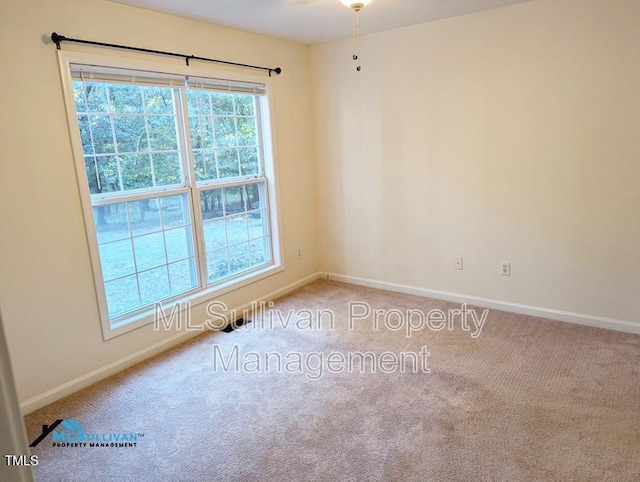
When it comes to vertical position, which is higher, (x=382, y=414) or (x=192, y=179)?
(x=192, y=179)

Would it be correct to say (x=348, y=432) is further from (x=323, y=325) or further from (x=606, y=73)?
(x=606, y=73)

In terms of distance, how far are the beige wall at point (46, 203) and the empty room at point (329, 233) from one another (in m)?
0.01

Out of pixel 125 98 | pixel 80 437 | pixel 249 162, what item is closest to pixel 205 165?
pixel 249 162

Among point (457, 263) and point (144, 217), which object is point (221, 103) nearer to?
point (144, 217)

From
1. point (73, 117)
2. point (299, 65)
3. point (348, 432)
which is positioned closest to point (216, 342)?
point (348, 432)

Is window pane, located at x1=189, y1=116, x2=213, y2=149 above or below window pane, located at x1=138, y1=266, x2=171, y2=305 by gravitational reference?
above

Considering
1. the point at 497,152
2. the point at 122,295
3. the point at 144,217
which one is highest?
the point at 497,152

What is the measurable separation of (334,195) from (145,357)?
2376 millimetres

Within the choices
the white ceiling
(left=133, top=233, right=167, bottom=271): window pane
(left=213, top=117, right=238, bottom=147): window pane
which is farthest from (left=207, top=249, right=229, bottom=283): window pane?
the white ceiling

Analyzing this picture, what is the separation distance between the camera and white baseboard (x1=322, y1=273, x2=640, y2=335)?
10.6 feet

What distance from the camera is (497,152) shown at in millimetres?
3494

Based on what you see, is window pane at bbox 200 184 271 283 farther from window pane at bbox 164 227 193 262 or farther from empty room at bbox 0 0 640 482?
window pane at bbox 164 227 193 262

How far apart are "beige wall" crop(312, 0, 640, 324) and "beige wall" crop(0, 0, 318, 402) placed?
A: 5.86 feet

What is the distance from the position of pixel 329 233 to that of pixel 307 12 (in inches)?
86.2
